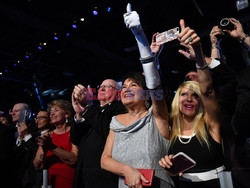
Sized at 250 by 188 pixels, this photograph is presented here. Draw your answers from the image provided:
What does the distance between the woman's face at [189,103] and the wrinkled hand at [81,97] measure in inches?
23.6

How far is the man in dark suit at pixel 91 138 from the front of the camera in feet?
4.94

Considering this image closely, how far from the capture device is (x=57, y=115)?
85.0 inches

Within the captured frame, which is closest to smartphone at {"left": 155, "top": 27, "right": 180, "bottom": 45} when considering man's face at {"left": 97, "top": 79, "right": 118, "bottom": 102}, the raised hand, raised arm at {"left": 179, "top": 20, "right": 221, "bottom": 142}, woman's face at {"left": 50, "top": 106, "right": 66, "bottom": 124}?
raised arm at {"left": 179, "top": 20, "right": 221, "bottom": 142}

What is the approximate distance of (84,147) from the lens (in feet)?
5.54

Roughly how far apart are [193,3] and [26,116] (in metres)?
3.02

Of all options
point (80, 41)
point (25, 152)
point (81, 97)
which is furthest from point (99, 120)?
point (80, 41)

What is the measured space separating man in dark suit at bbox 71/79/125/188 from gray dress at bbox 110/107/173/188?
0.82ft

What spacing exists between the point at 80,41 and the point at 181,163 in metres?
4.63

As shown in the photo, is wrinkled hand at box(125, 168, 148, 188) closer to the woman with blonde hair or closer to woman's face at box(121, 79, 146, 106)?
the woman with blonde hair

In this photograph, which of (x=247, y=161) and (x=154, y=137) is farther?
(x=154, y=137)

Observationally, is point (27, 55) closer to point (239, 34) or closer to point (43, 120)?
point (43, 120)

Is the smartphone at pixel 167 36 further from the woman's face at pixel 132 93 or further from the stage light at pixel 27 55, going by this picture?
the stage light at pixel 27 55

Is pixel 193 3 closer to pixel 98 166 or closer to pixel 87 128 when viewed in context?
pixel 87 128

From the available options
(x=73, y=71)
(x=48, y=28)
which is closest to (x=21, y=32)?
(x=48, y=28)
